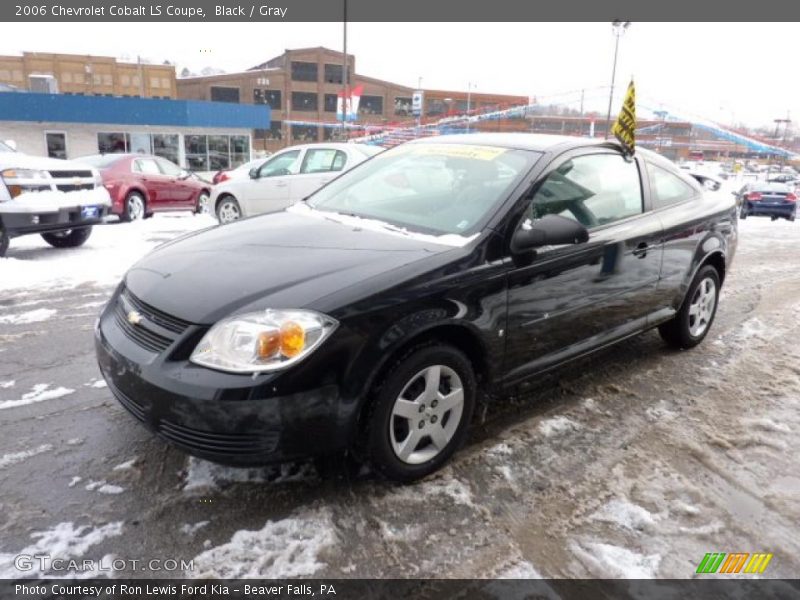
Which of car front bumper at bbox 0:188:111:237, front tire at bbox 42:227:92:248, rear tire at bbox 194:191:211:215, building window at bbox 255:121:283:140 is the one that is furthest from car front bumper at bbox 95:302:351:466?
building window at bbox 255:121:283:140

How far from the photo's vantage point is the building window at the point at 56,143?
26.7m

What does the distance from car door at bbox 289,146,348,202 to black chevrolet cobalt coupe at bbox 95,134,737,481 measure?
6127 mm

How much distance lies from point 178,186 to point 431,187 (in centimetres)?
1111

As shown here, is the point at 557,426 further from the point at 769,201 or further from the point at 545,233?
the point at 769,201

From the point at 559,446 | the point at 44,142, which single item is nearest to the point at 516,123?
the point at 44,142

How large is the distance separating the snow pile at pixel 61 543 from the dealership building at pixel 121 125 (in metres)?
27.5

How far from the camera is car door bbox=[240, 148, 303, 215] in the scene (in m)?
10.3

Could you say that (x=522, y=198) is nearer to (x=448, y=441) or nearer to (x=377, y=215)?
(x=377, y=215)

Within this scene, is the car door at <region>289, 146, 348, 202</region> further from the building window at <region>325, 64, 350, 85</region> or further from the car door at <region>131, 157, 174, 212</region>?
the building window at <region>325, 64, 350, 85</region>

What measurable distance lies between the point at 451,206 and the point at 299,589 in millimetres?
2033

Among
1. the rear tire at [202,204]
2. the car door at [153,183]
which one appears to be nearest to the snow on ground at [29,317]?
the car door at [153,183]

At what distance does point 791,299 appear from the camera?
22.1 ft

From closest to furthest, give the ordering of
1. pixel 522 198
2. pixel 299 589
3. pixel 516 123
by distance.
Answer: pixel 299 589, pixel 522 198, pixel 516 123

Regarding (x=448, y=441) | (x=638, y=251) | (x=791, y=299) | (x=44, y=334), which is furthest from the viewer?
(x=791, y=299)
